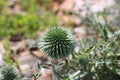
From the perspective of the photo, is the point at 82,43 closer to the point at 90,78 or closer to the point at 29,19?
the point at 90,78

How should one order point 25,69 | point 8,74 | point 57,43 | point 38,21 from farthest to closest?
point 38,21
point 25,69
point 57,43
point 8,74

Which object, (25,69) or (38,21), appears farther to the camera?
(38,21)

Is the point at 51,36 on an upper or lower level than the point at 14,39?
lower

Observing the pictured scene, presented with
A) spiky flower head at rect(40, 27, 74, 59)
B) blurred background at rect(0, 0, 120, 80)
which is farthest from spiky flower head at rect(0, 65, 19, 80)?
blurred background at rect(0, 0, 120, 80)

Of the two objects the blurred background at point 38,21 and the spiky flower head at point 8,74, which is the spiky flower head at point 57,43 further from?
the blurred background at point 38,21

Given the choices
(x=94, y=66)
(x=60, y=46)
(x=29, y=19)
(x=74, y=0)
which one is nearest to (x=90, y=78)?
(x=94, y=66)

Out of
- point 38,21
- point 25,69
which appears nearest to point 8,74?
point 25,69

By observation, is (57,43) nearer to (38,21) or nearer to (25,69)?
(25,69)
